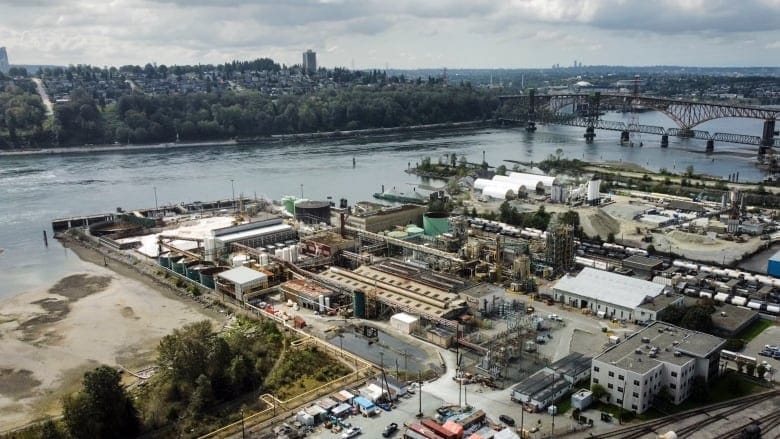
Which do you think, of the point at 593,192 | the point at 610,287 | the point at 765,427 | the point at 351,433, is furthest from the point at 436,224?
the point at 765,427

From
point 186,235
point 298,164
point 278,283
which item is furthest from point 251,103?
point 278,283

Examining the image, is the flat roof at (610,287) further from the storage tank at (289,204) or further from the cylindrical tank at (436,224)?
the storage tank at (289,204)

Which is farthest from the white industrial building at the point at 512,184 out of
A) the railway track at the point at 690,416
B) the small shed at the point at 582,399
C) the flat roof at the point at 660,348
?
the small shed at the point at 582,399

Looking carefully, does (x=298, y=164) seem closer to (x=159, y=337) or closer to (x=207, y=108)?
(x=207, y=108)

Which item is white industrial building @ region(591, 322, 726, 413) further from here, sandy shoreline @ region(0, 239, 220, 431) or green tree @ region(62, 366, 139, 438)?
sandy shoreline @ region(0, 239, 220, 431)

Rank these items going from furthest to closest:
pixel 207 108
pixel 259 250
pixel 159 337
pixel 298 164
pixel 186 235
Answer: pixel 207 108 < pixel 298 164 < pixel 186 235 < pixel 259 250 < pixel 159 337

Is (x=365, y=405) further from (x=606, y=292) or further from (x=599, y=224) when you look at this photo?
(x=599, y=224)

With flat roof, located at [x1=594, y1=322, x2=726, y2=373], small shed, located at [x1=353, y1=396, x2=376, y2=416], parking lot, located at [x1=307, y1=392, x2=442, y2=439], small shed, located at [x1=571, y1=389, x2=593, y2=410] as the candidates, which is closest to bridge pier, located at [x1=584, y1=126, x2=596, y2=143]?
flat roof, located at [x1=594, y1=322, x2=726, y2=373]
